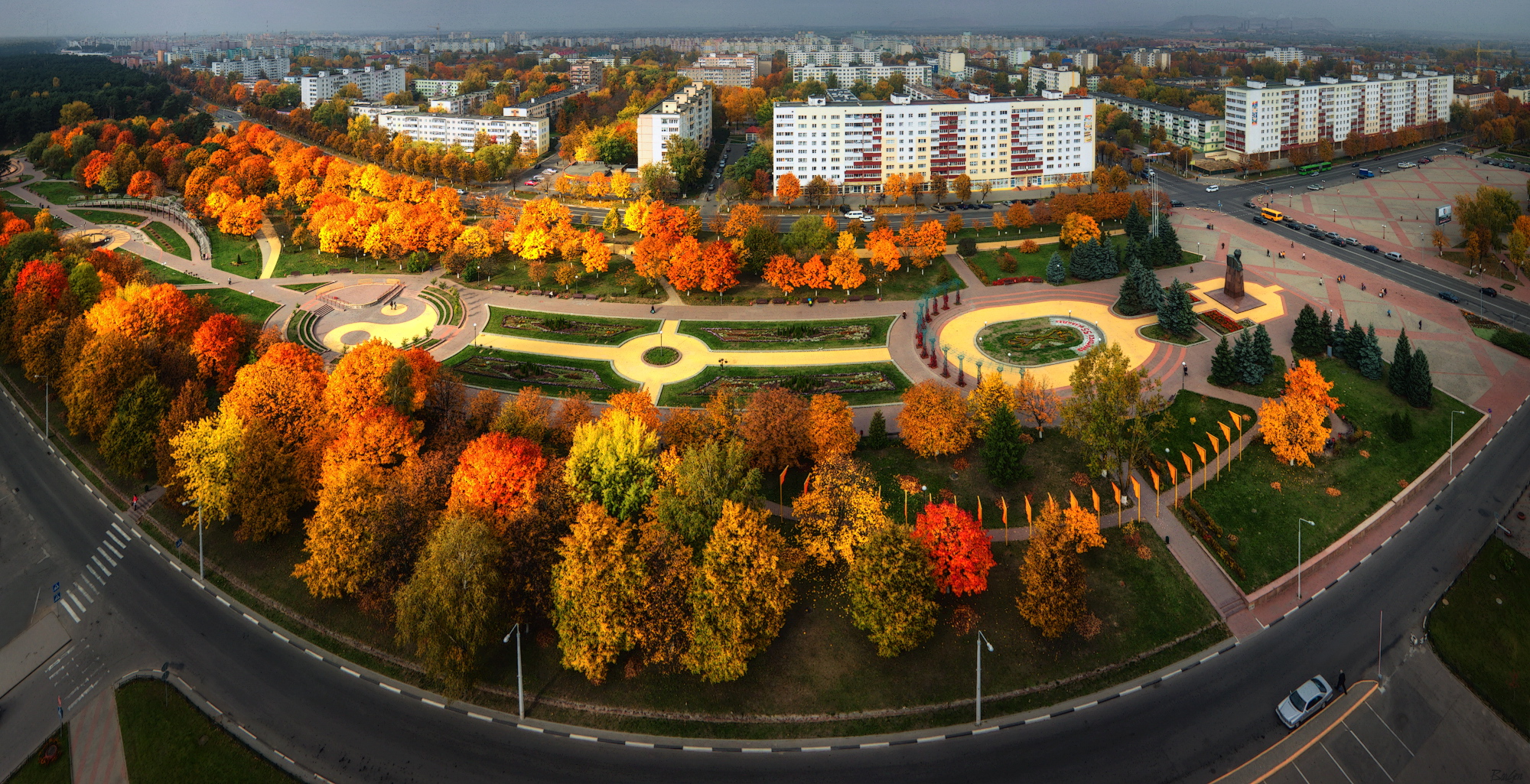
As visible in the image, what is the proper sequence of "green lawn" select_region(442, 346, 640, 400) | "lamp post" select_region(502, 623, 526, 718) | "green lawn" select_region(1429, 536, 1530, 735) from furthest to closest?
"green lawn" select_region(442, 346, 640, 400)
"green lawn" select_region(1429, 536, 1530, 735)
"lamp post" select_region(502, 623, 526, 718)

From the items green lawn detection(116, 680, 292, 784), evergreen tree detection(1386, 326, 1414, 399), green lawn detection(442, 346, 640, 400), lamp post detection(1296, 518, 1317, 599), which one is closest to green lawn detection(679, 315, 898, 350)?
green lawn detection(442, 346, 640, 400)

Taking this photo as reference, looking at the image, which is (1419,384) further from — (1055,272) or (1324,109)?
(1324,109)

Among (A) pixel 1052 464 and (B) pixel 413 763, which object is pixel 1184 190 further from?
(B) pixel 413 763

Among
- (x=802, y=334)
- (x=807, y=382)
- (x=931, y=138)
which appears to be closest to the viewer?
(x=807, y=382)

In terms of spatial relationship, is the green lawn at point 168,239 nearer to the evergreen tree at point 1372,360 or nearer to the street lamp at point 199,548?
the street lamp at point 199,548

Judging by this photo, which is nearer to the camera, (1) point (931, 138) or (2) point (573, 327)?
(2) point (573, 327)

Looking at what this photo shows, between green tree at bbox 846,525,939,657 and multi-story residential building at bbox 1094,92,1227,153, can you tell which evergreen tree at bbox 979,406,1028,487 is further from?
multi-story residential building at bbox 1094,92,1227,153

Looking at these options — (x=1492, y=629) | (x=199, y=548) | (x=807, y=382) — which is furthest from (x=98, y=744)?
(x=1492, y=629)
